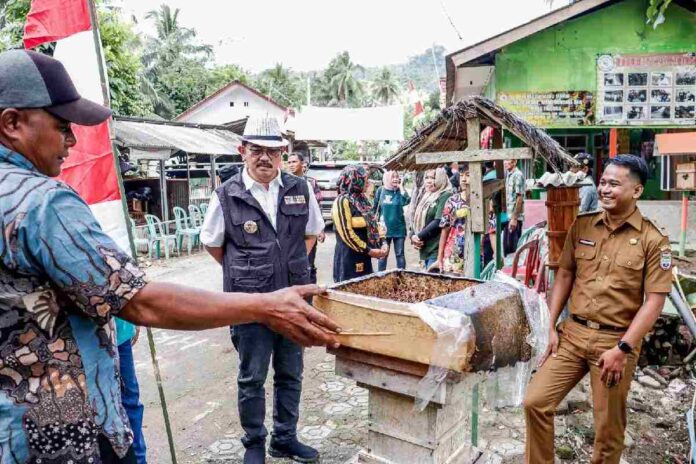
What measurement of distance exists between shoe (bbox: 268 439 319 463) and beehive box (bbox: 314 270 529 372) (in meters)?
1.65

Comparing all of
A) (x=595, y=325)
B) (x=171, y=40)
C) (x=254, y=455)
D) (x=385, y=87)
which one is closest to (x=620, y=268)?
(x=595, y=325)

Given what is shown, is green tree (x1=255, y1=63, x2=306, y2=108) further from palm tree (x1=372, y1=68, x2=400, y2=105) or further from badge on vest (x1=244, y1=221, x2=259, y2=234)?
badge on vest (x1=244, y1=221, x2=259, y2=234)

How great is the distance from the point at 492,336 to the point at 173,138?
35.8 feet

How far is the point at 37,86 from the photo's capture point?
4.82 feet

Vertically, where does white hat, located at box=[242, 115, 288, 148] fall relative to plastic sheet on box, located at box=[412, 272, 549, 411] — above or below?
above

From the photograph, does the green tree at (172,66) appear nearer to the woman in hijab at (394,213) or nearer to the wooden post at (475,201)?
the woman in hijab at (394,213)

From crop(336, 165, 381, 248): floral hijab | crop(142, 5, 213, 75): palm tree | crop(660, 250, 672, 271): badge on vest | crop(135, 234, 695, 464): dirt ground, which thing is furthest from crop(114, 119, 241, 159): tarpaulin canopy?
crop(142, 5, 213, 75): palm tree

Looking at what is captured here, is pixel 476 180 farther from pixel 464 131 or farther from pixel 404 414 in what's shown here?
pixel 404 414

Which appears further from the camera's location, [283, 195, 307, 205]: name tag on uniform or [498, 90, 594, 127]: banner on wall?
[498, 90, 594, 127]: banner on wall

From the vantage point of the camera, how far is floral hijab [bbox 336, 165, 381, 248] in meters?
5.32

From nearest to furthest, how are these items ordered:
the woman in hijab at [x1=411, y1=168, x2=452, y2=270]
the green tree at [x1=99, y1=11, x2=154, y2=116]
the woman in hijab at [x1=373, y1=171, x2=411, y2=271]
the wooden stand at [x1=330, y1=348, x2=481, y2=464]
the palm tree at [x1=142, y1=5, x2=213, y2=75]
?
1. the wooden stand at [x1=330, y1=348, x2=481, y2=464]
2. the woman in hijab at [x1=411, y1=168, x2=452, y2=270]
3. the woman in hijab at [x1=373, y1=171, x2=411, y2=271]
4. the green tree at [x1=99, y1=11, x2=154, y2=116]
5. the palm tree at [x1=142, y1=5, x2=213, y2=75]

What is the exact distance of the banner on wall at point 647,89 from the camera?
8758mm

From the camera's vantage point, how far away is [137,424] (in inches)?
121

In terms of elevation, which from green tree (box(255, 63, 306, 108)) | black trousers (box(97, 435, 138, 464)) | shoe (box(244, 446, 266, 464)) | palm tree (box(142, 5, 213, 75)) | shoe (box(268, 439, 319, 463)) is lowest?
shoe (box(268, 439, 319, 463))
